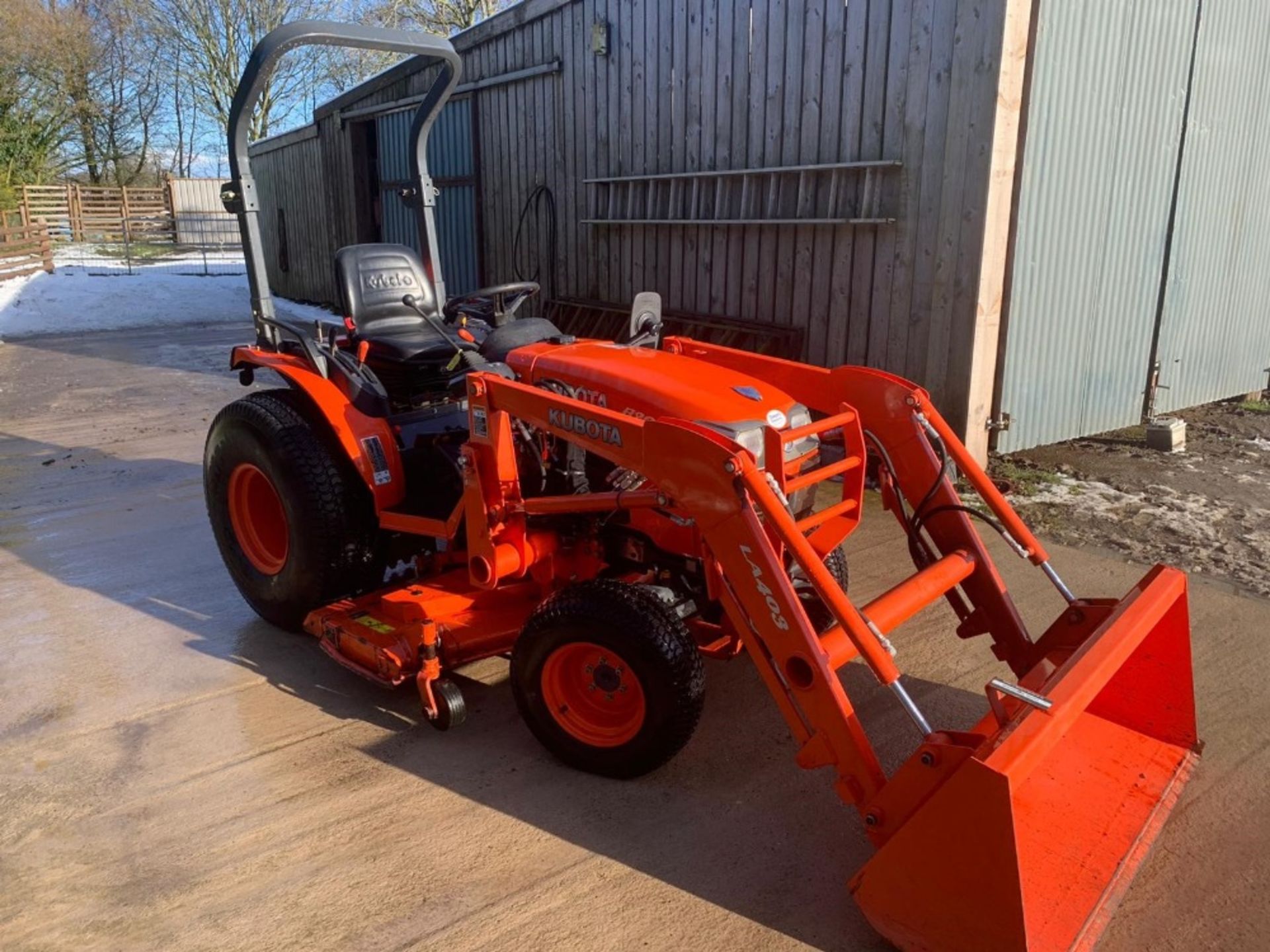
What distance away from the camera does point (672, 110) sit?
7297 millimetres

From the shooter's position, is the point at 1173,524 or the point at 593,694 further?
the point at 1173,524

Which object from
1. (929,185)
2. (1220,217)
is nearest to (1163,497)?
(929,185)

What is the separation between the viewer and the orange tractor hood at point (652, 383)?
2.85 metres

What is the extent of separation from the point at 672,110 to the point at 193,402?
4541 millimetres

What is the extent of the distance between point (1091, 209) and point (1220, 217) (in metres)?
1.89

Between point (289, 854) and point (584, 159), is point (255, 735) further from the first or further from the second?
point (584, 159)

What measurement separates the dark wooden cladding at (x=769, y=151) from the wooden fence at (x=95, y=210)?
2221cm

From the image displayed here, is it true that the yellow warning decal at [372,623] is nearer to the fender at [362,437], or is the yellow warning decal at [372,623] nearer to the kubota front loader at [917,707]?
the fender at [362,437]

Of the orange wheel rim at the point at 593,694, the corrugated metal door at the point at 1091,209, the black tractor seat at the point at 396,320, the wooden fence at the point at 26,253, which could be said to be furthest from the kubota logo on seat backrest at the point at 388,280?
the wooden fence at the point at 26,253

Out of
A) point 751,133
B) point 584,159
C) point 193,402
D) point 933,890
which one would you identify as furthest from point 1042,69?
point 193,402

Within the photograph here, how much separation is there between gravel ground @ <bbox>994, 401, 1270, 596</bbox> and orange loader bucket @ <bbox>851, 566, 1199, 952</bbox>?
1.83 meters

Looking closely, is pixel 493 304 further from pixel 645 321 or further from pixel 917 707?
pixel 917 707

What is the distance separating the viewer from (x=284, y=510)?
3564mm

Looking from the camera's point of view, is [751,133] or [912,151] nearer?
[912,151]
